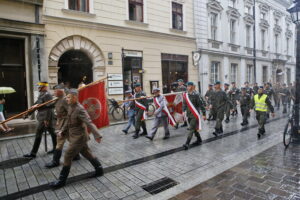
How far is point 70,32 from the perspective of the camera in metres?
11.4

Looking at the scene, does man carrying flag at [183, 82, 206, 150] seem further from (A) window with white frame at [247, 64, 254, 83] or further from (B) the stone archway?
(A) window with white frame at [247, 64, 254, 83]

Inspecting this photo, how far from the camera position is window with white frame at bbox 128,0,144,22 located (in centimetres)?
1395

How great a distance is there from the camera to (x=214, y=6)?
1886 cm

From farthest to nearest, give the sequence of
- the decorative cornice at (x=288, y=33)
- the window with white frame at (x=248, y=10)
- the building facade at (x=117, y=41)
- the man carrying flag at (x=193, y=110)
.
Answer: the decorative cornice at (x=288, y=33) → the window with white frame at (x=248, y=10) → the building facade at (x=117, y=41) → the man carrying flag at (x=193, y=110)

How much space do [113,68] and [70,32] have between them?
3.00m

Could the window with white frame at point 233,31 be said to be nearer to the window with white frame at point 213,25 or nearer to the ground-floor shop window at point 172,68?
the window with white frame at point 213,25

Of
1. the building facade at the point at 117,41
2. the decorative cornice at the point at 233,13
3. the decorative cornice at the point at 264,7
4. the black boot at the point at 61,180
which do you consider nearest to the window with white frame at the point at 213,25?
the decorative cornice at the point at 233,13

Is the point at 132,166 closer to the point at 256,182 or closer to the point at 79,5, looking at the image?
the point at 256,182

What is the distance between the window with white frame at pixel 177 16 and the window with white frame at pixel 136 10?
9.91 ft

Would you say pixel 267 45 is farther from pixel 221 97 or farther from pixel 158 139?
pixel 158 139

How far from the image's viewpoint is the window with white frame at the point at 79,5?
11.7 metres

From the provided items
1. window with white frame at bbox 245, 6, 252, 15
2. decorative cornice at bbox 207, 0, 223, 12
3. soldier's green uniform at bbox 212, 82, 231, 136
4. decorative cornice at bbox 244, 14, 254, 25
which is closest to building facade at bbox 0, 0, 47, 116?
soldier's green uniform at bbox 212, 82, 231, 136

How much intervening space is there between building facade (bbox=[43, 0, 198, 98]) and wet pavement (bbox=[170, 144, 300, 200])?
9.33 m

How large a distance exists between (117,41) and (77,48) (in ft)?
8.22
